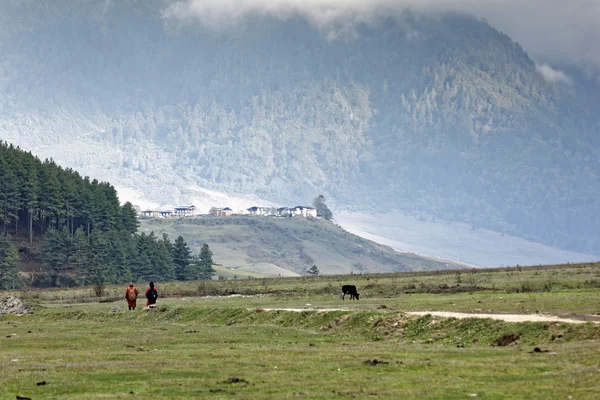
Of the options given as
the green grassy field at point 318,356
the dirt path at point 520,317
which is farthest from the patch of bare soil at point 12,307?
the dirt path at point 520,317

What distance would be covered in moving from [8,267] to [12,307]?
102 meters

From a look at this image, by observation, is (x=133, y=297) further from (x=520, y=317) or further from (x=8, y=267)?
(x=8, y=267)

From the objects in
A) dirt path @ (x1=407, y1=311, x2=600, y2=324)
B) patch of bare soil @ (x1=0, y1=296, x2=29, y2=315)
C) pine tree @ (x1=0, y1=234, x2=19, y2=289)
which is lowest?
dirt path @ (x1=407, y1=311, x2=600, y2=324)

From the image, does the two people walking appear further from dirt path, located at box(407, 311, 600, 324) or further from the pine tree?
the pine tree

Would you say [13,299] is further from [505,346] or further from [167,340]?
[505,346]

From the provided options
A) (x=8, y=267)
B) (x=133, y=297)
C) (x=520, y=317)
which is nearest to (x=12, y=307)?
(x=133, y=297)

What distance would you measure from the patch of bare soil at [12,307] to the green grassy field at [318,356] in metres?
22.3

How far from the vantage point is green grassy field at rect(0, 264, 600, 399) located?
3497cm

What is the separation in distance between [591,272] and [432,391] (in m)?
89.2

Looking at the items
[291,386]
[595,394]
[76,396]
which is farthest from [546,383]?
[76,396]

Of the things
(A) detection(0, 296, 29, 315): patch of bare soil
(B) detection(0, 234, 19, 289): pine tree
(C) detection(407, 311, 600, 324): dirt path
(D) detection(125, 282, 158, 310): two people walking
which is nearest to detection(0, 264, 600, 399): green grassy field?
(C) detection(407, 311, 600, 324): dirt path

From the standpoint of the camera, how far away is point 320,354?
44.7 meters

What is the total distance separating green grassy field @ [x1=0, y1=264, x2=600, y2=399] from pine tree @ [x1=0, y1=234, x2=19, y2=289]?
123 m

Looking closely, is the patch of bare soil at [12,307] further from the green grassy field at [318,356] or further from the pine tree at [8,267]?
the pine tree at [8,267]
